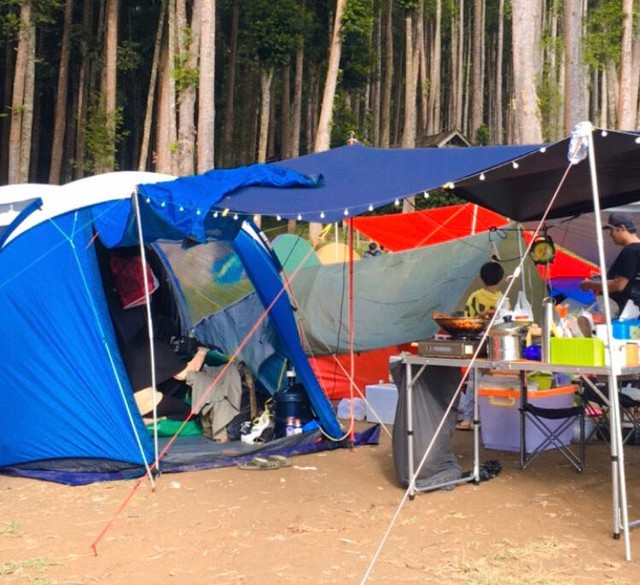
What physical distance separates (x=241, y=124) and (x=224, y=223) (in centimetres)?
2342

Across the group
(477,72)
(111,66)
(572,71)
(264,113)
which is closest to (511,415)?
(572,71)

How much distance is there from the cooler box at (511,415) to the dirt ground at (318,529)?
15.0 inches

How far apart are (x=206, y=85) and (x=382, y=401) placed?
19.1 ft

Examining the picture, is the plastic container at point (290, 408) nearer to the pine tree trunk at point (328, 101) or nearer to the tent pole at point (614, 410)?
the tent pole at point (614, 410)

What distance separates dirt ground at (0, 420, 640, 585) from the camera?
405cm

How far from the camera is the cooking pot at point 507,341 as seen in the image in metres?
5.06

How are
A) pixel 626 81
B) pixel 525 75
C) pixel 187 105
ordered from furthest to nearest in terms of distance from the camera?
pixel 626 81
pixel 187 105
pixel 525 75

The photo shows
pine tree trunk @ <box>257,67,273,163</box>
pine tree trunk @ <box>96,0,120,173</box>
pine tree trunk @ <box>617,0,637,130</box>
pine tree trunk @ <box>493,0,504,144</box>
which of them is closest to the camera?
pine tree trunk @ <box>96,0,120,173</box>

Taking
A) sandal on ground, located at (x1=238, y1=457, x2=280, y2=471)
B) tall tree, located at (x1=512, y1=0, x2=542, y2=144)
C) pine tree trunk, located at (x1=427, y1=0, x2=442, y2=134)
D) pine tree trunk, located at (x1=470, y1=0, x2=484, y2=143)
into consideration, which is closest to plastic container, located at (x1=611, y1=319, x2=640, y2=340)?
sandal on ground, located at (x1=238, y1=457, x2=280, y2=471)

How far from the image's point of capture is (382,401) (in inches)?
324

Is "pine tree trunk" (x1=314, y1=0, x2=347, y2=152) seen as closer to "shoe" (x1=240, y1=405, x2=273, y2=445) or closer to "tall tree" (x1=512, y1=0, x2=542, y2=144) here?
"tall tree" (x1=512, y1=0, x2=542, y2=144)

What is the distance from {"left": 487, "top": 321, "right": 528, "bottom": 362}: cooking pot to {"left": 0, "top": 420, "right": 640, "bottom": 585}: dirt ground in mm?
841

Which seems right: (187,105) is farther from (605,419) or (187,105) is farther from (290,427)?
(605,419)

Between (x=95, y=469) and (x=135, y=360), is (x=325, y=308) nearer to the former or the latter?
(x=135, y=360)
